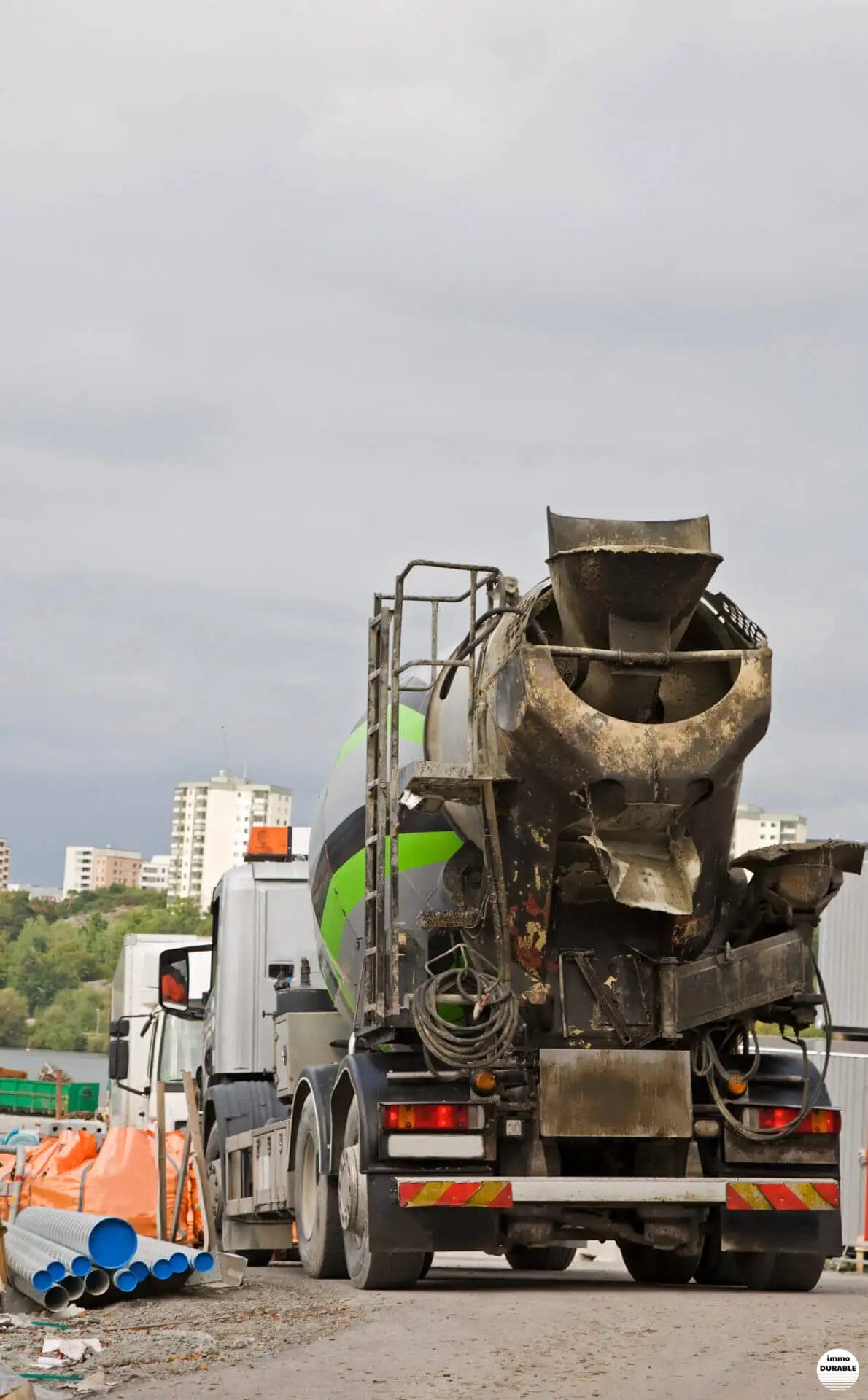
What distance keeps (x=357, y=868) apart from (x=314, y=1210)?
2.14 m

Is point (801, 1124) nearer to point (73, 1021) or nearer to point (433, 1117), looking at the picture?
point (433, 1117)

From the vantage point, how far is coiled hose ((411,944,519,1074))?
1018 centimetres

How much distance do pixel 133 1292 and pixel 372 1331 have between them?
248 cm

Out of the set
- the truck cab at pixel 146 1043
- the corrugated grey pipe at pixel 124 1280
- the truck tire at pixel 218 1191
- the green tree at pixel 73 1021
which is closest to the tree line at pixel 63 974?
the green tree at pixel 73 1021

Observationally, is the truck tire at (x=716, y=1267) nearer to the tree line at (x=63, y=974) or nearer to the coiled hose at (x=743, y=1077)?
the coiled hose at (x=743, y=1077)

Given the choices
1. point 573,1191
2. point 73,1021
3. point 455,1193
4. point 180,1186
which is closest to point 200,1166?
point 180,1186

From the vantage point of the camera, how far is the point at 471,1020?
10391 mm

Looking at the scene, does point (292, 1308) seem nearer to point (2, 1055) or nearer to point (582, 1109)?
point (582, 1109)

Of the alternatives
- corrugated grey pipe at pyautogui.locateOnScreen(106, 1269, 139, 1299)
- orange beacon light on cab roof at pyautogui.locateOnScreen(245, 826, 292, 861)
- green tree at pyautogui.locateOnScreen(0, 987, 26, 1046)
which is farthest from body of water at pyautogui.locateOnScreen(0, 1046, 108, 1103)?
corrugated grey pipe at pyautogui.locateOnScreen(106, 1269, 139, 1299)

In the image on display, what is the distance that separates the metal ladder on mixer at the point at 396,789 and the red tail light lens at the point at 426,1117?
48 centimetres

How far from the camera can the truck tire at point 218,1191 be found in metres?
14.8

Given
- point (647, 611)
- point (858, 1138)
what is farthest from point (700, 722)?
point (858, 1138)

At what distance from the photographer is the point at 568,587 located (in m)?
9.63

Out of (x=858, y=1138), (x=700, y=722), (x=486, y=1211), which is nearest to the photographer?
(x=700, y=722)
